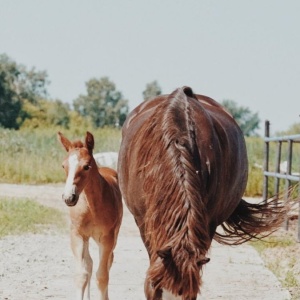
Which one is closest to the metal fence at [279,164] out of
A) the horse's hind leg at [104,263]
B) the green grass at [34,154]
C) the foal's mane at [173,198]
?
Answer: the horse's hind leg at [104,263]

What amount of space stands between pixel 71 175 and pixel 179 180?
239 cm

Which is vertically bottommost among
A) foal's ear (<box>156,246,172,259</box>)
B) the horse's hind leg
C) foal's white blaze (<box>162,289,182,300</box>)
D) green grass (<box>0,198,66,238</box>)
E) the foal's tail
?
green grass (<box>0,198,66,238</box>)

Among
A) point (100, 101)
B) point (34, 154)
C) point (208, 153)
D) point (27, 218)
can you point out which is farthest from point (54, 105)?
point (208, 153)

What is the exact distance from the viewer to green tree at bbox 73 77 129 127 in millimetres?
91188

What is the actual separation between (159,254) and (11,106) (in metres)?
62.9

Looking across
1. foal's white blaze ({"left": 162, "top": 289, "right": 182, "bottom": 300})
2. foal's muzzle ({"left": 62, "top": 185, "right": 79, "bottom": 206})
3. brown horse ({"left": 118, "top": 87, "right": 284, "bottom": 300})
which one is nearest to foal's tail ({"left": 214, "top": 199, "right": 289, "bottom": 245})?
brown horse ({"left": 118, "top": 87, "right": 284, "bottom": 300})

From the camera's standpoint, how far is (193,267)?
425cm

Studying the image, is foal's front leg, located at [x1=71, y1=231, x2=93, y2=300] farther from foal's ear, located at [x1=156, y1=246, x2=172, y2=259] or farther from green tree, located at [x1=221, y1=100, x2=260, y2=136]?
green tree, located at [x1=221, y1=100, x2=260, y2=136]

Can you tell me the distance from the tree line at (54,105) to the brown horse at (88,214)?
49.5 m

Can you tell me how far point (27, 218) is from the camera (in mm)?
14359

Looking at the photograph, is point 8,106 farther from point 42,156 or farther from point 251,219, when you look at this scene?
point 251,219

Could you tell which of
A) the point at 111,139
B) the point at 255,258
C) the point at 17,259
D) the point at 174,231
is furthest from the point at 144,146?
the point at 111,139

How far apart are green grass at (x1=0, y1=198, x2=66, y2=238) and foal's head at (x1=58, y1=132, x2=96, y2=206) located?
201 inches

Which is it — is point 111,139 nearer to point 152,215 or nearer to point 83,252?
point 83,252
